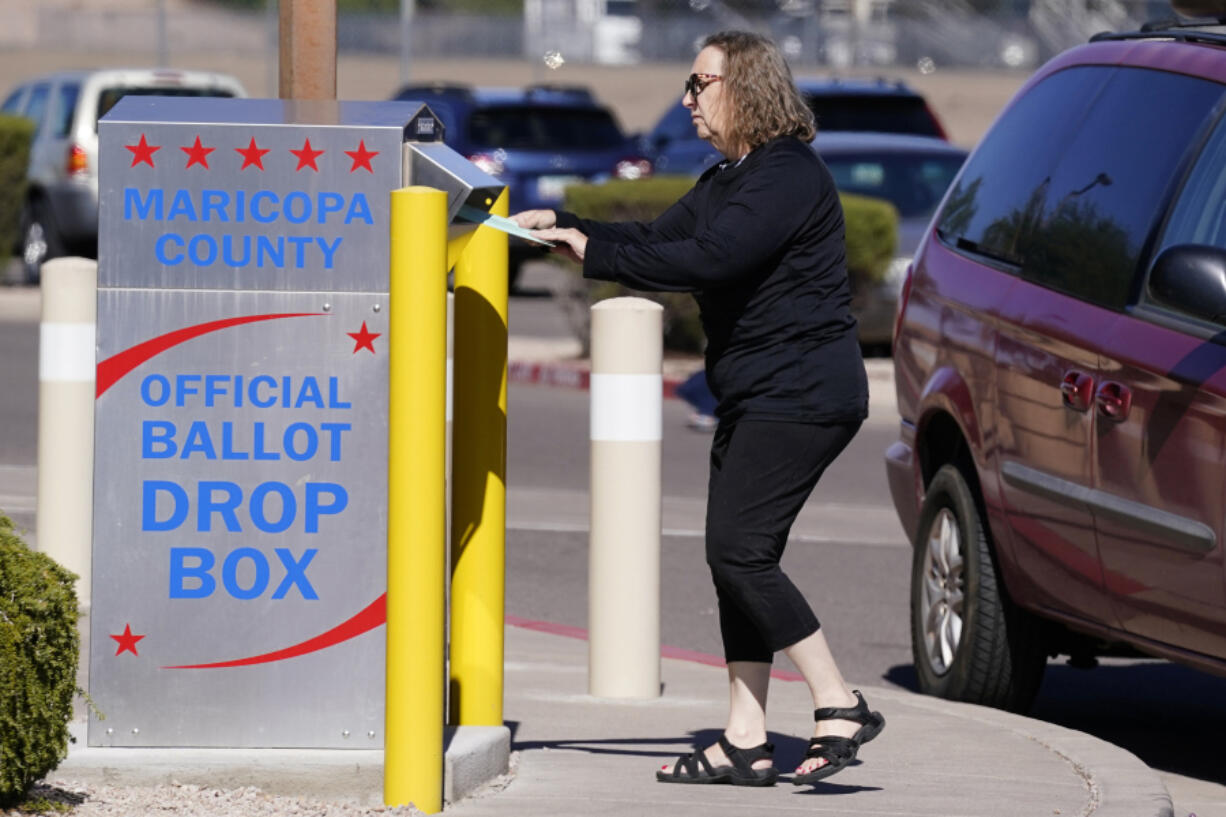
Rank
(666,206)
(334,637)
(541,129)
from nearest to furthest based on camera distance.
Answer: (334,637), (666,206), (541,129)

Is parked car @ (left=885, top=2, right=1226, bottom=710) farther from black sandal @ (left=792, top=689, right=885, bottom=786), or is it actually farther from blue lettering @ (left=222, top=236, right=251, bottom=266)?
blue lettering @ (left=222, top=236, right=251, bottom=266)

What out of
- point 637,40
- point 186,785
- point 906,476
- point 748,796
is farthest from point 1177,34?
point 637,40

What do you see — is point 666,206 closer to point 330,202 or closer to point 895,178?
point 895,178

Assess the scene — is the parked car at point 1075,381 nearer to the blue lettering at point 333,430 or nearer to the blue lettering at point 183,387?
the blue lettering at point 333,430

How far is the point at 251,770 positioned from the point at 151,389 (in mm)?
866

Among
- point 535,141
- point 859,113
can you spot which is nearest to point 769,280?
point 859,113

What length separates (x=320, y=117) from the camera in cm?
503

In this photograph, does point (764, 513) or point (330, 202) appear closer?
point (330, 202)

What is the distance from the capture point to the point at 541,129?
23.2 meters

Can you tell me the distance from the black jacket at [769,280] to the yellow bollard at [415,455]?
0.53 m

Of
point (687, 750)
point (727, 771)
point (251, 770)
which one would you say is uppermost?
point (251, 770)

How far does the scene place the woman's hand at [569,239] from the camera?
5156 millimetres

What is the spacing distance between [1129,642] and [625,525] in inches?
61.0

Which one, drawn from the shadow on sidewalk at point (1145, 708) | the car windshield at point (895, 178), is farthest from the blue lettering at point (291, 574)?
the car windshield at point (895, 178)
